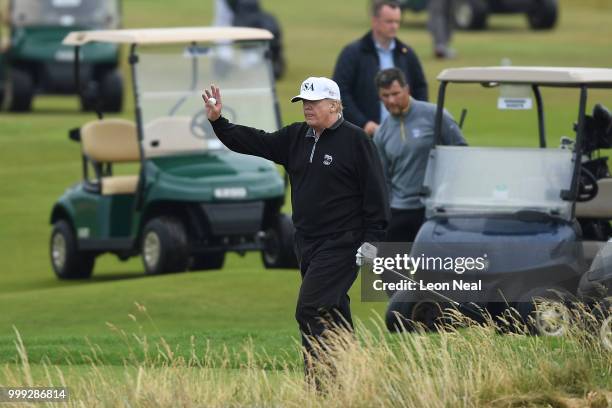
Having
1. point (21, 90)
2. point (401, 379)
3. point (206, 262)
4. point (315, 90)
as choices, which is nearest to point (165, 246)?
point (206, 262)

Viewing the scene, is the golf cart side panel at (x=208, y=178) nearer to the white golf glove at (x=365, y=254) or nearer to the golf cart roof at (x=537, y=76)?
the golf cart roof at (x=537, y=76)

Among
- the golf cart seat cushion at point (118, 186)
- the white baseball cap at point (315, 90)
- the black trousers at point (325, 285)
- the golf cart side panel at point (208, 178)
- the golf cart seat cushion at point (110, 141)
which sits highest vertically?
the white baseball cap at point (315, 90)

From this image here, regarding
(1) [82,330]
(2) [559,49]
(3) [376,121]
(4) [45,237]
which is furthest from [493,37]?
(1) [82,330]

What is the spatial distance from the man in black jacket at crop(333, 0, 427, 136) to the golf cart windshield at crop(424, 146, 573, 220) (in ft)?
5.53

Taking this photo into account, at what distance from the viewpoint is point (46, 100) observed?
92.9ft

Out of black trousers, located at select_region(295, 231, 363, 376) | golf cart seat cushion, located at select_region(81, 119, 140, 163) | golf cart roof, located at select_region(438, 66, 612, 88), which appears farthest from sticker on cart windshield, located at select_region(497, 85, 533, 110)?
golf cart seat cushion, located at select_region(81, 119, 140, 163)

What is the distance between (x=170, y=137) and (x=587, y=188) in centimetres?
485

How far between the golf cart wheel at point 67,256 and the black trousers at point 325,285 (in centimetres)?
656

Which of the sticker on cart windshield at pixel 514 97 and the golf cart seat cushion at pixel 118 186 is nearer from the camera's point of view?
the sticker on cart windshield at pixel 514 97

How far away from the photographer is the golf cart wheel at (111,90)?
24391mm

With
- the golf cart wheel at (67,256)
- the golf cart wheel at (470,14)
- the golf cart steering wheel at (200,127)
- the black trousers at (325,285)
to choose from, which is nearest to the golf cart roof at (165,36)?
the golf cart steering wheel at (200,127)

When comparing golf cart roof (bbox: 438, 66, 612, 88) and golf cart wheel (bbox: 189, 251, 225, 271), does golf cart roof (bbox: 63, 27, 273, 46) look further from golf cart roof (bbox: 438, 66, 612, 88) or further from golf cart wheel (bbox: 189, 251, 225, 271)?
golf cart roof (bbox: 438, 66, 612, 88)

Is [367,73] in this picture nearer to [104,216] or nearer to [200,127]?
[200,127]

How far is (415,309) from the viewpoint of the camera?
9992 millimetres
